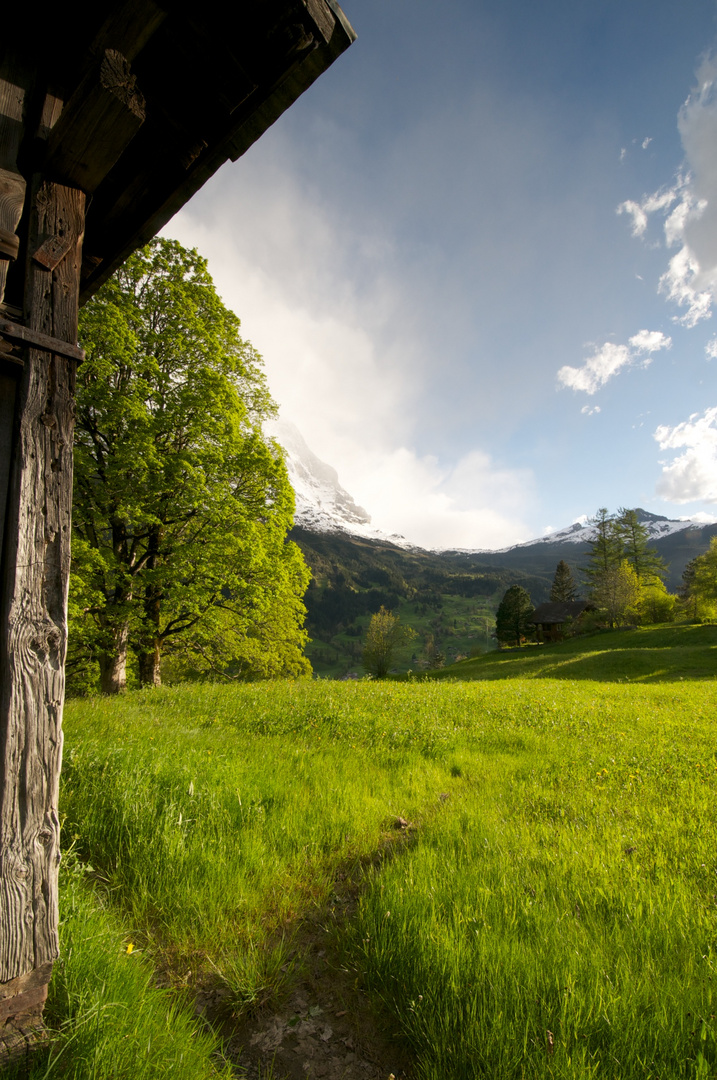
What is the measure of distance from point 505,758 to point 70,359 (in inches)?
301

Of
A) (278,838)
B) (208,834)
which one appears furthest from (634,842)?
(208,834)

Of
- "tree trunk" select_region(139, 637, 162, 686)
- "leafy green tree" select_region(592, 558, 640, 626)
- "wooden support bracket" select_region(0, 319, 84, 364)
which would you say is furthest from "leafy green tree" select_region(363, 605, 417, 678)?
"wooden support bracket" select_region(0, 319, 84, 364)

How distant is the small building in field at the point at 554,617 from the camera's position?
83.4m

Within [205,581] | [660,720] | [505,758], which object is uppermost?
[205,581]

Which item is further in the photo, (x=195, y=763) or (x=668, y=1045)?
(x=195, y=763)

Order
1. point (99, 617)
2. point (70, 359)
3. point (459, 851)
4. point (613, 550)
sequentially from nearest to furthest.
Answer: point (70, 359)
point (459, 851)
point (99, 617)
point (613, 550)

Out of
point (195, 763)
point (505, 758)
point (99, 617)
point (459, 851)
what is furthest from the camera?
point (99, 617)

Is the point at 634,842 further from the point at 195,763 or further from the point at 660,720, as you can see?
the point at 660,720

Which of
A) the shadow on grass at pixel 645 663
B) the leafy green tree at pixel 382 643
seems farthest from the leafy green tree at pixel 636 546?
the leafy green tree at pixel 382 643

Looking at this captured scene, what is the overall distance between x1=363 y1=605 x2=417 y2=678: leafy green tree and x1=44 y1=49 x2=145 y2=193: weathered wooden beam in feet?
223

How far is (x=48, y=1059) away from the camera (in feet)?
6.43

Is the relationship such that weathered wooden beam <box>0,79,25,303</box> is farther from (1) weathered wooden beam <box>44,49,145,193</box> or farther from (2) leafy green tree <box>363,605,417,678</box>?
(2) leafy green tree <box>363,605,417,678</box>

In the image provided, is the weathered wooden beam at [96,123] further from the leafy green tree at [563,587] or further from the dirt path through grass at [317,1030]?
the leafy green tree at [563,587]

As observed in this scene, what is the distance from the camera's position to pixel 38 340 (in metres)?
2.54
